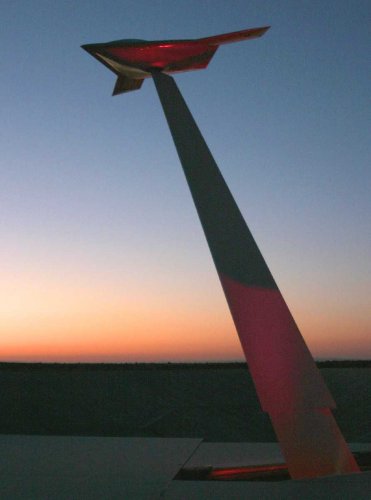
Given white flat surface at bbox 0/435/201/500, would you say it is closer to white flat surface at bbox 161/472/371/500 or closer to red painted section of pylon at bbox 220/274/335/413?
white flat surface at bbox 161/472/371/500

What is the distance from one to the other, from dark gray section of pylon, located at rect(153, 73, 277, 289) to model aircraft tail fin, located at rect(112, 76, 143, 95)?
5.62 feet

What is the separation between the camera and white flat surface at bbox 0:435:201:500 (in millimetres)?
7395

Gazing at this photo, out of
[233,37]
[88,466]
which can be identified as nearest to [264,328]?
[88,466]

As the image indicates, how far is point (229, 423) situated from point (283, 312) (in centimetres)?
1388

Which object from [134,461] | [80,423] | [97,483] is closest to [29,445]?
[134,461]

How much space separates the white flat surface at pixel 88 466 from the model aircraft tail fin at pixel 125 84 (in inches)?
284

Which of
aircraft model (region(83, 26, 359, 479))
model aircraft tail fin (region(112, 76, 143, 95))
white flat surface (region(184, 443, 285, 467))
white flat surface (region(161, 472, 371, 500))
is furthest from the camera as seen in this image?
model aircraft tail fin (region(112, 76, 143, 95))

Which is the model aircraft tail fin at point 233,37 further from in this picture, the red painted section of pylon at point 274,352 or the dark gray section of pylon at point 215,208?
the red painted section of pylon at point 274,352

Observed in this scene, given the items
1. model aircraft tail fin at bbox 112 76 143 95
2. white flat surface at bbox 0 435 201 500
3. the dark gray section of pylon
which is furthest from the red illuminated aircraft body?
white flat surface at bbox 0 435 201 500

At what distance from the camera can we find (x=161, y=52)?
9.65 metres

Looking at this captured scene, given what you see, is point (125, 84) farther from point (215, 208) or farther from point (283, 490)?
point (283, 490)

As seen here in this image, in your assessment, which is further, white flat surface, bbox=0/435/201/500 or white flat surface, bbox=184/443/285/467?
white flat surface, bbox=184/443/285/467

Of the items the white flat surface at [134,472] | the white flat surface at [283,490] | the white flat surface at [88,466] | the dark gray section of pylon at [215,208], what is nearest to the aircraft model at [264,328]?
Result: the dark gray section of pylon at [215,208]

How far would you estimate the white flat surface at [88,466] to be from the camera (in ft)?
24.3
